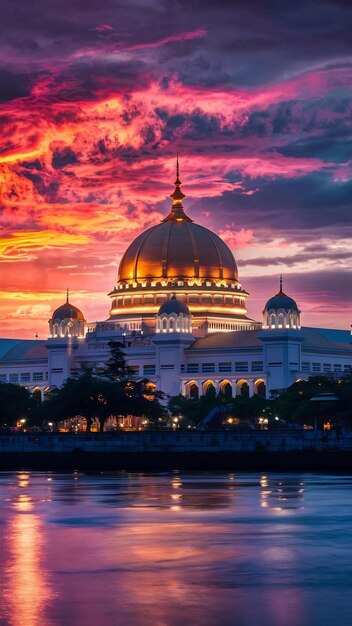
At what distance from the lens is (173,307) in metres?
185

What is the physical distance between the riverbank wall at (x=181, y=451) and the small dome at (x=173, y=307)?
225ft

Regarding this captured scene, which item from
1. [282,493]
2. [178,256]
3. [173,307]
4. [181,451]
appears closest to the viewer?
[282,493]

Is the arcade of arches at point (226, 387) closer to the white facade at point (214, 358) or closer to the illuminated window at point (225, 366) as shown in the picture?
the white facade at point (214, 358)

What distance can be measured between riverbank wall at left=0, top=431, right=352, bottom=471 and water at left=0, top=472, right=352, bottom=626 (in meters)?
27.7

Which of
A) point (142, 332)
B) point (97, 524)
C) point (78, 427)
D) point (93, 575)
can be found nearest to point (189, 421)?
point (78, 427)

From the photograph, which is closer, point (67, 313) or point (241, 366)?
point (241, 366)

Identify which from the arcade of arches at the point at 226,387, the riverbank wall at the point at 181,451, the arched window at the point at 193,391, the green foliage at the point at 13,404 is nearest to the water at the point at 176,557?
the riverbank wall at the point at 181,451

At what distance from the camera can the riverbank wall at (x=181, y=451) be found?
10231 cm

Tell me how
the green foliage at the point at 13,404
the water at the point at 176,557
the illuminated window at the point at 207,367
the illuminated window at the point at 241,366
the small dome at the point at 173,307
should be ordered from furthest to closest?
the small dome at the point at 173,307 < the illuminated window at the point at 207,367 < the illuminated window at the point at 241,366 < the green foliage at the point at 13,404 < the water at the point at 176,557

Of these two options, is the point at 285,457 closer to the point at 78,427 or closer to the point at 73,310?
the point at 78,427

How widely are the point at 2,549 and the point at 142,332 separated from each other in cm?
14443

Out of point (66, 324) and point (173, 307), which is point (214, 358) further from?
point (66, 324)

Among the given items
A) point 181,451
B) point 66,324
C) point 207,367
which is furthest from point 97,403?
point 66,324

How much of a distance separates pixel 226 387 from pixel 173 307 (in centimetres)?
1221
